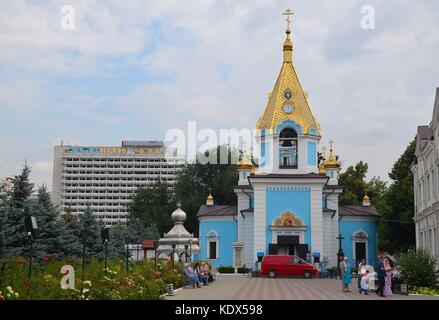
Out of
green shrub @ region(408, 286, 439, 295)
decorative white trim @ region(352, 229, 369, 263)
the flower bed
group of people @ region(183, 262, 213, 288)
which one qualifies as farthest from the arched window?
the flower bed

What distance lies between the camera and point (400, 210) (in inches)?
1690

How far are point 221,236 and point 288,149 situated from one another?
24.9 feet

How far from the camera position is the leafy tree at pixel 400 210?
4216cm

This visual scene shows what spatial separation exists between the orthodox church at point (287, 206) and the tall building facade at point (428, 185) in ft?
19.1

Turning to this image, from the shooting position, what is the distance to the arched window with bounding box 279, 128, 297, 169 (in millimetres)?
39656

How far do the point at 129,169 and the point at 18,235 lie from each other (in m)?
102

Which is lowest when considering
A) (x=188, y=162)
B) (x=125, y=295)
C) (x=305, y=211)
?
(x=125, y=295)

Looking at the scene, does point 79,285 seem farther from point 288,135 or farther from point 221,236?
point 221,236

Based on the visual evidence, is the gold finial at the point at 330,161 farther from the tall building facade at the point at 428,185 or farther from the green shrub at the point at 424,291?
the green shrub at the point at 424,291

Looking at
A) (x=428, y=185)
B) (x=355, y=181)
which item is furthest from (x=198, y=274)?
(x=355, y=181)

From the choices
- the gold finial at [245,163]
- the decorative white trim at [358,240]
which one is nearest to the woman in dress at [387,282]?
the decorative white trim at [358,240]
